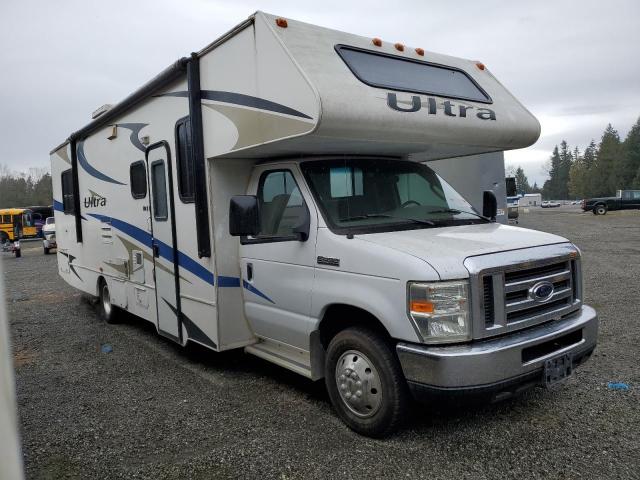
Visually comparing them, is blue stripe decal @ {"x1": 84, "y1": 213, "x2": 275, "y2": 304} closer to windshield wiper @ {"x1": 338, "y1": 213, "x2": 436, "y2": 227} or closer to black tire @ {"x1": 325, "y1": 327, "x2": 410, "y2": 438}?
black tire @ {"x1": 325, "y1": 327, "x2": 410, "y2": 438}

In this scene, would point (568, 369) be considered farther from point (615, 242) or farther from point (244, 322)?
point (615, 242)

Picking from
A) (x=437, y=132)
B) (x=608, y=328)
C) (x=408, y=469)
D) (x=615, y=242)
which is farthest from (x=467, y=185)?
(x=615, y=242)

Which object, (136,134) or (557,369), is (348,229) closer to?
(557,369)

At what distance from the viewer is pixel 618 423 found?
3.91m

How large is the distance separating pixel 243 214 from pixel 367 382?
1627 mm

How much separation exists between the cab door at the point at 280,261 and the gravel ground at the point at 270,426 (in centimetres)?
69

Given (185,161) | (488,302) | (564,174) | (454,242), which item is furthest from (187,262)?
(564,174)

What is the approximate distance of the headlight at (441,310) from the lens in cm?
333

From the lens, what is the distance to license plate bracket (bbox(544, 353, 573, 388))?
3.60m

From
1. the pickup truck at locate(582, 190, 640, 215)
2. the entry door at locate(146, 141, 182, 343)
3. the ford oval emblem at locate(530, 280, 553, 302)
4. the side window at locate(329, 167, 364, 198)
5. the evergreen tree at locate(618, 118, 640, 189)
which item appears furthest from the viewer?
the evergreen tree at locate(618, 118, 640, 189)

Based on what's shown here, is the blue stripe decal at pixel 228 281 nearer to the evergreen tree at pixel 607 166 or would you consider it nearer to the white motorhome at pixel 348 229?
the white motorhome at pixel 348 229

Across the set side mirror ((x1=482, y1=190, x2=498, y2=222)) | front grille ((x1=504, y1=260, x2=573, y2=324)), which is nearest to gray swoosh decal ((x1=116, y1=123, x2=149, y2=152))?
side mirror ((x1=482, y1=190, x2=498, y2=222))

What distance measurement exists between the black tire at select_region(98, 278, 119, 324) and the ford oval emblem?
633 centimetres

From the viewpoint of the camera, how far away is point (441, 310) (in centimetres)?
334
